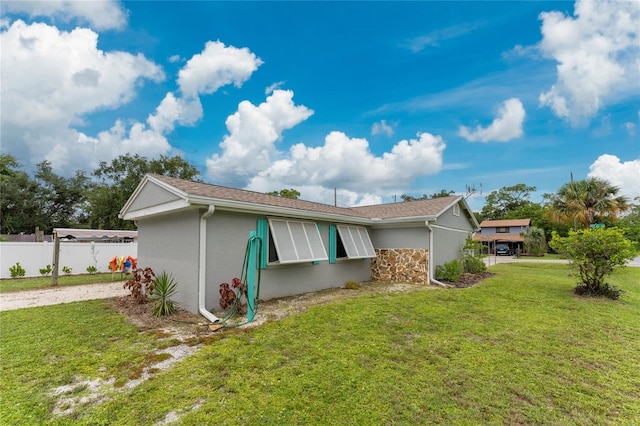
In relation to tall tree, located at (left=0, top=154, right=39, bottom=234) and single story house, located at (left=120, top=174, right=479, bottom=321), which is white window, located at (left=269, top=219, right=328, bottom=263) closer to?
single story house, located at (left=120, top=174, right=479, bottom=321)

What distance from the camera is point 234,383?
11.9 ft

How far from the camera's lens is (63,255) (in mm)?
14328

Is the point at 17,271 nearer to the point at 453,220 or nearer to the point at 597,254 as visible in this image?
the point at 453,220

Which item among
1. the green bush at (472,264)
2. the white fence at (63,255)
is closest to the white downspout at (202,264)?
the white fence at (63,255)

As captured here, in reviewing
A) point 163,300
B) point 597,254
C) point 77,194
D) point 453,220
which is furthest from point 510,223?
point 77,194

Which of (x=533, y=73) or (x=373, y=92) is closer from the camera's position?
(x=533, y=73)

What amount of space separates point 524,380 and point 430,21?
12485mm

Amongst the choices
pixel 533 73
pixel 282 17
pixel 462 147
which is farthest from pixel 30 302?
pixel 462 147

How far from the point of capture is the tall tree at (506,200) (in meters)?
49.5

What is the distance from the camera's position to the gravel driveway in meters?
8.09

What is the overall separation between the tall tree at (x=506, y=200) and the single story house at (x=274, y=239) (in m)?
43.9

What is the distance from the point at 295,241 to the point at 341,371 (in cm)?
493

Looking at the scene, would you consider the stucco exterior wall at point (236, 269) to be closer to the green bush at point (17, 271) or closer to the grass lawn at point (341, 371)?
the grass lawn at point (341, 371)

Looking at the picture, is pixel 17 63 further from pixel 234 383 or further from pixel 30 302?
pixel 234 383
